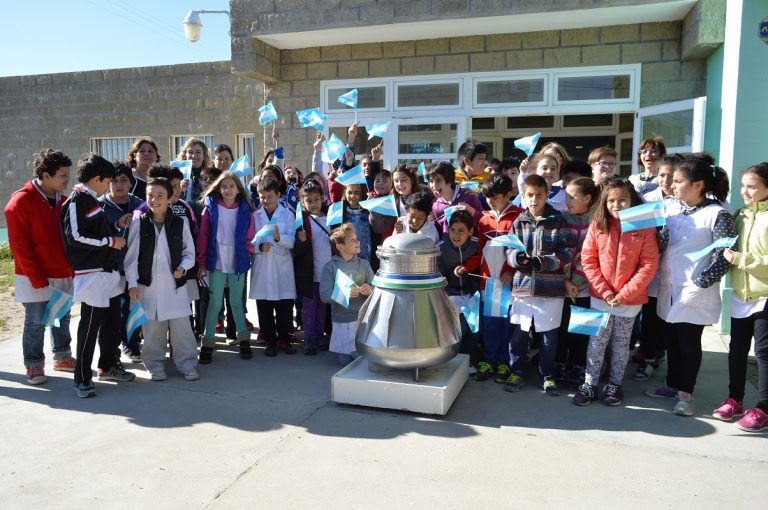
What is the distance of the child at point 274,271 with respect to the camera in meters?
4.88

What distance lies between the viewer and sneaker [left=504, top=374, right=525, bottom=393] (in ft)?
13.3

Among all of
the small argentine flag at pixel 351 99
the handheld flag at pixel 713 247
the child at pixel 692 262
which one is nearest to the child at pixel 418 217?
the small argentine flag at pixel 351 99

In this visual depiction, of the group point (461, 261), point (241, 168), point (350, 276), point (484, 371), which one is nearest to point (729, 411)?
point (484, 371)

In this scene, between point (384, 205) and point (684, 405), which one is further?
point (384, 205)

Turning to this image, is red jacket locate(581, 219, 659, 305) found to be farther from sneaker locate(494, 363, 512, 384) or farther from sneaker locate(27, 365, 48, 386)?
sneaker locate(27, 365, 48, 386)

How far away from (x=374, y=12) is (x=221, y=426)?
234 inches

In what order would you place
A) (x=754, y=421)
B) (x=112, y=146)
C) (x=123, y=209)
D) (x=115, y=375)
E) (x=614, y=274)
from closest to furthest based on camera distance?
(x=754, y=421) < (x=614, y=274) < (x=115, y=375) < (x=123, y=209) < (x=112, y=146)

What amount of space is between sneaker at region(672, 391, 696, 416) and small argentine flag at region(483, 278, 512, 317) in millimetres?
1272

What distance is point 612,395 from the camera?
383 cm

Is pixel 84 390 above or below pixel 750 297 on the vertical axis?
below

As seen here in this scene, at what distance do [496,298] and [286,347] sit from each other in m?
2.00

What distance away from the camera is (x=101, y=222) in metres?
3.93

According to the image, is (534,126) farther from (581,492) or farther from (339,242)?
(581,492)

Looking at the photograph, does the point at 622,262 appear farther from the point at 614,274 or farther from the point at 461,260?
the point at 461,260
